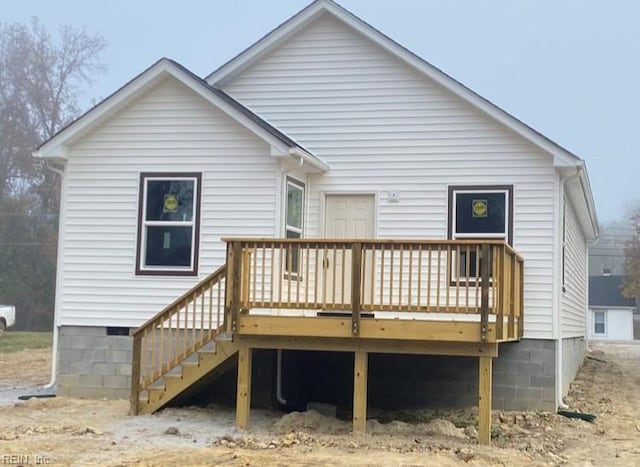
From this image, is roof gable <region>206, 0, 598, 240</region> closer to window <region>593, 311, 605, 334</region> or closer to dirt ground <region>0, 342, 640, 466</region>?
dirt ground <region>0, 342, 640, 466</region>

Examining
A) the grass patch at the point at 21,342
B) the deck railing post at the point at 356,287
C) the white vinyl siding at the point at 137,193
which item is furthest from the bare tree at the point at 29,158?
the deck railing post at the point at 356,287

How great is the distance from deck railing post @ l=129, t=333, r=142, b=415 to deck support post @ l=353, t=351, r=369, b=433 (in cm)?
294

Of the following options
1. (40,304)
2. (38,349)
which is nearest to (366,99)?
(38,349)

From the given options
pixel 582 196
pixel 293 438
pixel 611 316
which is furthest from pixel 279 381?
pixel 611 316

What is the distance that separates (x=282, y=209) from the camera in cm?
1176

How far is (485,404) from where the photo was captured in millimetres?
9398

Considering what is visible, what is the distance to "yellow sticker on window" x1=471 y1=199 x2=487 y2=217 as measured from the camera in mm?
12383

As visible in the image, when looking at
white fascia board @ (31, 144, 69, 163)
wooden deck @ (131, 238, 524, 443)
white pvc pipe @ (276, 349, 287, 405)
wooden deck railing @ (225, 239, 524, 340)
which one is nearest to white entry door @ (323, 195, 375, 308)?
white pvc pipe @ (276, 349, 287, 405)

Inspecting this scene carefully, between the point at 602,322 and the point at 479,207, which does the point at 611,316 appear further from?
the point at 479,207

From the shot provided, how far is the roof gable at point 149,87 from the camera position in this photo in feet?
37.5

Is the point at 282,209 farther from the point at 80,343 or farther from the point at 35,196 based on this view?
the point at 35,196

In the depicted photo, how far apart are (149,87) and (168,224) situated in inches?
84.3

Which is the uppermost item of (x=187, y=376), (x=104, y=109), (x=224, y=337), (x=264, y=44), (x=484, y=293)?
(x=264, y=44)

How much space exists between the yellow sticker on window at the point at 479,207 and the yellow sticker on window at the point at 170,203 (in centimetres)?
468
